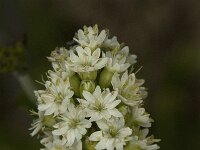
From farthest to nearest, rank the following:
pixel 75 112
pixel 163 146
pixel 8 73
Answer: pixel 163 146
pixel 8 73
pixel 75 112

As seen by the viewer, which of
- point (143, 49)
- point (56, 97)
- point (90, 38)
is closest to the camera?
point (56, 97)

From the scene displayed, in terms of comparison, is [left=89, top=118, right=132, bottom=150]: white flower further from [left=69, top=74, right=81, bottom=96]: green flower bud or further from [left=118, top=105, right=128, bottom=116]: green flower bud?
[left=69, top=74, right=81, bottom=96]: green flower bud

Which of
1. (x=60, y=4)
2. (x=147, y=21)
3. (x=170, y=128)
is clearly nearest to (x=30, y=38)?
(x=60, y=4)

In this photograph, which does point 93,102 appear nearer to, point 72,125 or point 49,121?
point 72,125

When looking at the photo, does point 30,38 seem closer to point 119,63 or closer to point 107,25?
point 107,25

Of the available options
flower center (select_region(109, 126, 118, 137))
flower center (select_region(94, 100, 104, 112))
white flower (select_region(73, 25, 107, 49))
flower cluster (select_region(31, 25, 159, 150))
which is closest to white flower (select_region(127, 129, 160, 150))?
flower cluster (select_region(31, 25, 159, 150))

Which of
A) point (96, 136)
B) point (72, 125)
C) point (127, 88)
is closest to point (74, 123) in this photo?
point (72, 125)
